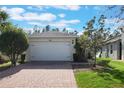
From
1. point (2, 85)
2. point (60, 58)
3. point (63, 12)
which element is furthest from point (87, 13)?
point (2, 85)

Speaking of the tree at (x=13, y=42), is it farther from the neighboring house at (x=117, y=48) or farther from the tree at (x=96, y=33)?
the neighboring house at (x=117, y=48)

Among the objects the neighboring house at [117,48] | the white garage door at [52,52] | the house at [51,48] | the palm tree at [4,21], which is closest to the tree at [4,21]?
the palm tree at [4,21]

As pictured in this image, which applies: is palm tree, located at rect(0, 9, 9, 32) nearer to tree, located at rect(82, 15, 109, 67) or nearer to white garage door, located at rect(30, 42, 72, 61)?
white garage door, located at rect(30, 42, 72, 61)

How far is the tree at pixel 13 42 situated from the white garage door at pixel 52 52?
405 cm

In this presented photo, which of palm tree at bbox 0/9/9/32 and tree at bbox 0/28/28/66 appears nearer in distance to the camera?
tree at bbox 0/28/28/66

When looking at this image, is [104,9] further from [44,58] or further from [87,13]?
[44,58]

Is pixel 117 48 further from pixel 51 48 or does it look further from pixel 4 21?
pixel 4 21

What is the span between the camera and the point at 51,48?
27.3 m

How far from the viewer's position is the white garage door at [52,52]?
89.2 ft

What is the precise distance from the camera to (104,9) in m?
15.5

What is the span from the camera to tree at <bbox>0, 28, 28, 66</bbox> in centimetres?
2230

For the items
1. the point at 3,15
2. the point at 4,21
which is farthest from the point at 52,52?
the point at 3,15

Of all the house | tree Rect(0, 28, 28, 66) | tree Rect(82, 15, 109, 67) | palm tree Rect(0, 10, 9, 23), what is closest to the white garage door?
the house

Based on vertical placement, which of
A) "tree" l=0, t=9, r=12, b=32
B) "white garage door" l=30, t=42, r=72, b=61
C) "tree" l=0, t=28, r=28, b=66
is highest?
"tree" l=0, t=9, r=12, b=32
